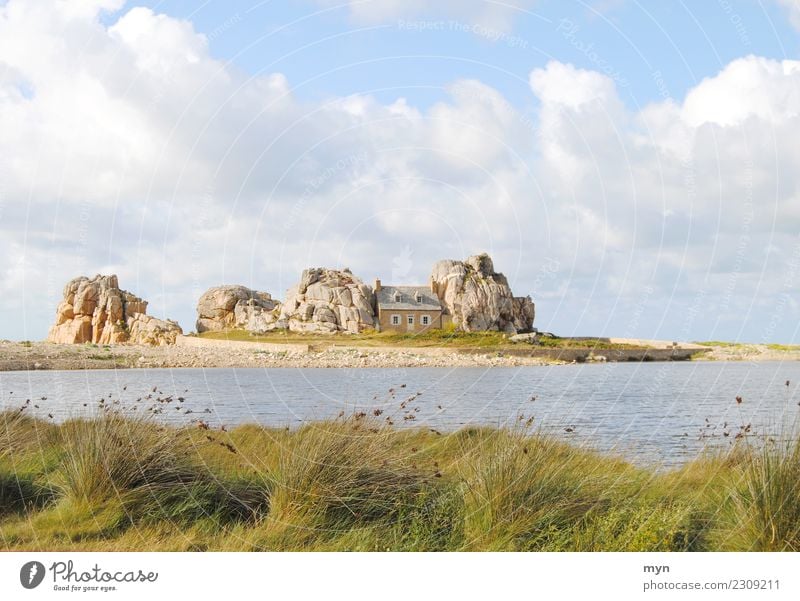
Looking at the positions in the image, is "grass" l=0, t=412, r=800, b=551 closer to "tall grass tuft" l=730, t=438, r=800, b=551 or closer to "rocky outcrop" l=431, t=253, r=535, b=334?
"tall grass tuft" l=730, t=438, r=800, b=551

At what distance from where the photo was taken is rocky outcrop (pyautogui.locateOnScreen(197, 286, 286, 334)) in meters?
64.8

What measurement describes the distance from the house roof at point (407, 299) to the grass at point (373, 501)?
56266 mm

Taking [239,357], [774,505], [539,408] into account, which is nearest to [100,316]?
[239,357]

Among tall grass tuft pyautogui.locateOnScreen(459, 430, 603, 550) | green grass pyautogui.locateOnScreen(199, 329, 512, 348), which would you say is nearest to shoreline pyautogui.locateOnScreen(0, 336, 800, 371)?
green grass pyautogui.locateOnScreen(199, 329, 512, 348)

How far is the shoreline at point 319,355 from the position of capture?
44.2 m

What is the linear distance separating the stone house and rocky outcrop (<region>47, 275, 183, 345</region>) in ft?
56.4

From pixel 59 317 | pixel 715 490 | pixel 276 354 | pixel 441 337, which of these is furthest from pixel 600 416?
pixel 59 317

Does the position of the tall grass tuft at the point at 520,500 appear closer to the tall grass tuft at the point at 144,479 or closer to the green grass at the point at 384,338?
the tall grass tuft at the point at 144,479

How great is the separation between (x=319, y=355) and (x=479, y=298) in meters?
19.6

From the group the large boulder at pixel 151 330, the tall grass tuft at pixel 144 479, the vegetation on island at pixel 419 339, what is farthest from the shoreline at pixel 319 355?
the tall grass tuft at pixel 144 479

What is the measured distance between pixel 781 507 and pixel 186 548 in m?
4.13

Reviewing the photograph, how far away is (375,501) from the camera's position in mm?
5695

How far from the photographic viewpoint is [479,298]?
6388 cm
